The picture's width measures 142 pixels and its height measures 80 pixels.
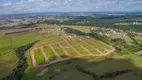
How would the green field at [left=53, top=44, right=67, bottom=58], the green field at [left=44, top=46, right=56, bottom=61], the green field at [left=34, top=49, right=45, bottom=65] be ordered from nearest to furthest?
the green field at [left=34, top=49, right=45, bottom=65] < the green field at [left=44, top=46, right=56, bottom=61] < the green field at [left=53, top=44, right=67, bottom=58]

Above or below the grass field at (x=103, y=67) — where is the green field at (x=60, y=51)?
above

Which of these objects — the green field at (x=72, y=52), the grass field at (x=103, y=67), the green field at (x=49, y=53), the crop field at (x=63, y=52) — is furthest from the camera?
the green field at (x=72, y=52)

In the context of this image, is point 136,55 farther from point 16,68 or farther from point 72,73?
point 16,68

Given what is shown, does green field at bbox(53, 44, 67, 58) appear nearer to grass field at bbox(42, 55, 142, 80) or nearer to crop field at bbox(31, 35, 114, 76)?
crop field at bbox(31, 35, 114, 76)

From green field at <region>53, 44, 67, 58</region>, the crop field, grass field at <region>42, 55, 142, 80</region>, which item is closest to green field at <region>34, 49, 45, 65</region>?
the crop field

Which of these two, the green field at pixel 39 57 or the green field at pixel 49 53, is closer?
the green field at pixel 39 57

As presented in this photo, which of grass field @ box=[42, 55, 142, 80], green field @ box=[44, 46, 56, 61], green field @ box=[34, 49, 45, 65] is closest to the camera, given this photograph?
grass field @ box=[42, 55, 142, 80]

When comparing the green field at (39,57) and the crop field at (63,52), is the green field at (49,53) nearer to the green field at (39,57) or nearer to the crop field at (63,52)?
the crop field at (63,52)

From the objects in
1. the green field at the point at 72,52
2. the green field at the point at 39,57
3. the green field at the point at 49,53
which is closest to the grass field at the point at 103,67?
the green field at the point at 72,52

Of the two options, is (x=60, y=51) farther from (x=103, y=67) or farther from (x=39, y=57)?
(x=103, y=67)

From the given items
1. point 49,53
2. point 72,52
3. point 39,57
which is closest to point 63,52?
point 72,52

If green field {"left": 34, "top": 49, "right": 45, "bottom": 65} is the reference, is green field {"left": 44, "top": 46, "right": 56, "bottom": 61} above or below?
above
